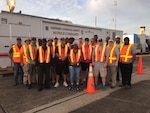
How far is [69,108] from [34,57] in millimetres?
2776

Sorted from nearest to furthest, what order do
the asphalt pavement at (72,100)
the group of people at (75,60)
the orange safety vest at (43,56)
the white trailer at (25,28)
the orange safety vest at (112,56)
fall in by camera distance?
the asphalt pavement at (72,100)
the orange safety vest at (43,56)
the group of people at (75,60)
the orange safety vest at (112,56)
the white trailer at (25,28)

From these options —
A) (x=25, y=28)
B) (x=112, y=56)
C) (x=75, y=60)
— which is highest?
(x=25, y=28)

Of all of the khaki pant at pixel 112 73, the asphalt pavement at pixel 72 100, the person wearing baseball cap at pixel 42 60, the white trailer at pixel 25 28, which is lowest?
the asphalt pavement at pixel 72 100

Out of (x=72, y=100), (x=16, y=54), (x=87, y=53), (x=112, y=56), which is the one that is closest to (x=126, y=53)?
(x=112, y=56)

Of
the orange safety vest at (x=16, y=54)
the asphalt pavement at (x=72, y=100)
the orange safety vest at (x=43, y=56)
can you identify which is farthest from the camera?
the orange safety vest at (x=16, y=54)

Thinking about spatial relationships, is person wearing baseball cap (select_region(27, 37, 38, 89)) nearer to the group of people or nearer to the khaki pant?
the group of people

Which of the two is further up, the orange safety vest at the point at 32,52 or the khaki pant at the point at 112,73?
the orange safety vest at the point at 32,52

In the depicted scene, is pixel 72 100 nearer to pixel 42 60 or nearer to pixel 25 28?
pixel 42 60

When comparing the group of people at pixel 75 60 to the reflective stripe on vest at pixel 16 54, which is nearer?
the group of people at pixel 75 60

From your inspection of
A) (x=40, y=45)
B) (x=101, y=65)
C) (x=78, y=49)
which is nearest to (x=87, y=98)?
(x=101, y=65)

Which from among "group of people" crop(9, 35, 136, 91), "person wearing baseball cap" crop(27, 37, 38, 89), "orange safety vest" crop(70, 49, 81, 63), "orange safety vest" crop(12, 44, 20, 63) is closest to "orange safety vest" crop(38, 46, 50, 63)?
"group of people" crop(9, 35, 136, 91)

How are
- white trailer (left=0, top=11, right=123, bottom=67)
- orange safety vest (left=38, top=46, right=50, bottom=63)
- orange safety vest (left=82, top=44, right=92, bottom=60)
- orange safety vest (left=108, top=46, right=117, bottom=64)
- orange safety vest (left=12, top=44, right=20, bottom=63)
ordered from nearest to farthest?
1. orange safety vest (left=38, top=46, right=50, bottom=63)
2. orange safety vest (left=108, top=46, right=117, bottom=64)
3. orange safety vest (left=82, top=44, right=92, bottom=60)
4. orange safety vest (left=12, top=44, right=20, bottom=63)
5. white trailer (left=0, top=11, right=123, bottom=67)

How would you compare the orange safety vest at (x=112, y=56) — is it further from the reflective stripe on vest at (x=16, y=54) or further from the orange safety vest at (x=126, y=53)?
the reflective stripe on vest at (x=16, y=54)

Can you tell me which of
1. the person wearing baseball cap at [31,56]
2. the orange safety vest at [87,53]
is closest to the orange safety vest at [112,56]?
the orange safety vest at [87,53]
